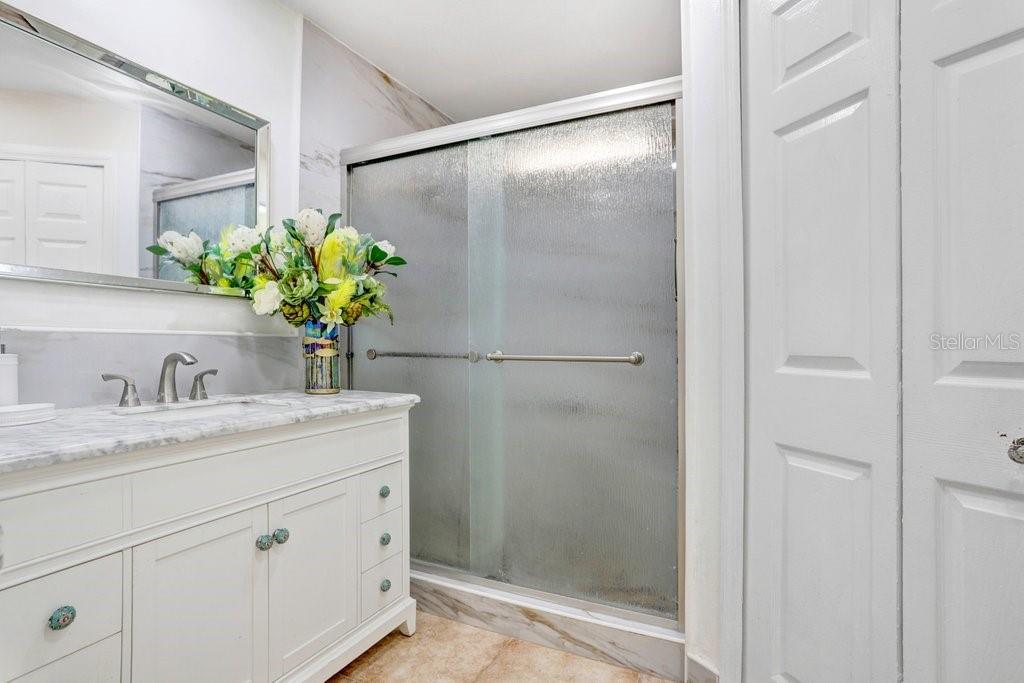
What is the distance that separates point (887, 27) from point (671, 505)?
1.32 metres

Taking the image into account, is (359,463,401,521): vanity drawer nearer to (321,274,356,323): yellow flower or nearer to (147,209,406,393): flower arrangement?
(147,209,406,393): flower arrangement

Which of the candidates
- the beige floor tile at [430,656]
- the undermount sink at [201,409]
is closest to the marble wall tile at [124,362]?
the undermount sink at [201,409]

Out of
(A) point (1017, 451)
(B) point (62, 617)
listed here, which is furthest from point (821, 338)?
(B) point (62, 617)

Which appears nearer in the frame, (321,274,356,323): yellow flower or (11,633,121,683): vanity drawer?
(11,633,121,683): vanity drawer

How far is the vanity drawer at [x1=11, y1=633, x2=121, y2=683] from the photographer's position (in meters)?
0.88

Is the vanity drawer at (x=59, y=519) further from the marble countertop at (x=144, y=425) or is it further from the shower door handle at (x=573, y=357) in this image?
the shower door handle at (x=573, y=357)

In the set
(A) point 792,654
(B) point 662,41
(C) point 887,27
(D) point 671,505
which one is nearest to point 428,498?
(D) point 671,505

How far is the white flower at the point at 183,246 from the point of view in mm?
1571

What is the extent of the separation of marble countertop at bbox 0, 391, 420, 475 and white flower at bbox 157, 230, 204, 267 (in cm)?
45

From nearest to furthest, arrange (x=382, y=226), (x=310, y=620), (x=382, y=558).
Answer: (x=310, y=620)
(x=382, y=558)
(x=382, y=226)

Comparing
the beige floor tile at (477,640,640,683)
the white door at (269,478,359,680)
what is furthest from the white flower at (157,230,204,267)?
the beige floor tile at (477,640,640,683)

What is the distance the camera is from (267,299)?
1.62 metres

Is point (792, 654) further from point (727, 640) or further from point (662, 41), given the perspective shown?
point (662, 41)

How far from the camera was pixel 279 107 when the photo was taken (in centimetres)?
199
